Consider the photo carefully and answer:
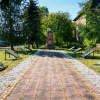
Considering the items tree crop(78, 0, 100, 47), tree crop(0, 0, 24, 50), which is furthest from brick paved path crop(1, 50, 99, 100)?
tree crop(78, 0, 100, 47)

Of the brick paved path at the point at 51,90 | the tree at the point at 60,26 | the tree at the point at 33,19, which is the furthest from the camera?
the tree at the point at 60,26

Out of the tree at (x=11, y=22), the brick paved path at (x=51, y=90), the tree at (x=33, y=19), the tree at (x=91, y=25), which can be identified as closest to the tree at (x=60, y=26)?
the tree at (x=33, y=19)

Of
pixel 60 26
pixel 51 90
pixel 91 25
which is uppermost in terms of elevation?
pixel 60 26

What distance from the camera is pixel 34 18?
4447cm

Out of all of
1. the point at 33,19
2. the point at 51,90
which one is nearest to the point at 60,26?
the point at 33,19

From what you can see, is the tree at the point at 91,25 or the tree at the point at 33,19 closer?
the tree at the point at 91,25

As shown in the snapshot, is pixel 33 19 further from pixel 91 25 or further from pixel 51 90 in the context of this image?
pixel 51 90

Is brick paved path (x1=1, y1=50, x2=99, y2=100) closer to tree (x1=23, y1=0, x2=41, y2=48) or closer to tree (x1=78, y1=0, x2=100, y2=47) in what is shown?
tree (x1=78, y1=0, x2=100, y2=47)

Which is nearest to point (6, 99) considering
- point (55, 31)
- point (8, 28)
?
point (8, 28)

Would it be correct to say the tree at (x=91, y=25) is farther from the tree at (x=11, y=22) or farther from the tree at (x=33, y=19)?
the tree at (x=11, y=22)

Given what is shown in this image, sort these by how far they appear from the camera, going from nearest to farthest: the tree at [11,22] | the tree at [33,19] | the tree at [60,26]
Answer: the tree at [11,22]
the tree at [33,19]
the tree at [60,26]

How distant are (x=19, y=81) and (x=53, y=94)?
258cm

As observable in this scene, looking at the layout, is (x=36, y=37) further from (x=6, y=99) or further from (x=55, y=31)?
(x=6, y=99)

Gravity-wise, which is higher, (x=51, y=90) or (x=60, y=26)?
(x=60, y=26)
